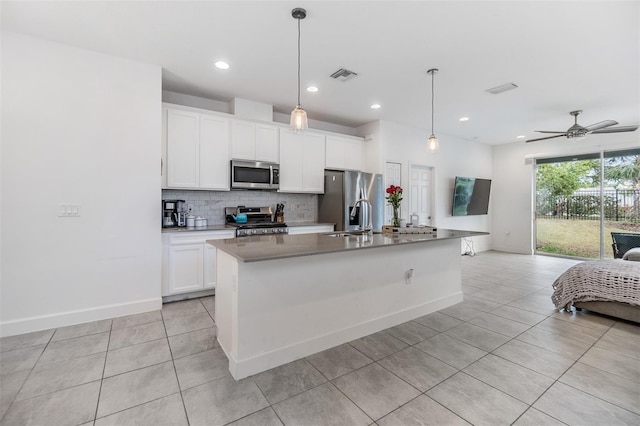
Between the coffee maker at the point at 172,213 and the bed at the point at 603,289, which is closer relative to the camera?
the bed at the point at 603,289

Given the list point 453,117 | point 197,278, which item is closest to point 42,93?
point 197,278

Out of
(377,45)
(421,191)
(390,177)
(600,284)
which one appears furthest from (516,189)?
(377,45)

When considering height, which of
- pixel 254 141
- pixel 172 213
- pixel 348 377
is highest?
pixel 254 141

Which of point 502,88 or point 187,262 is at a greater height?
point 502,88

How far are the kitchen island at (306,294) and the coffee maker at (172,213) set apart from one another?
69.8 inches

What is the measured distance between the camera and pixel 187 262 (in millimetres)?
3697

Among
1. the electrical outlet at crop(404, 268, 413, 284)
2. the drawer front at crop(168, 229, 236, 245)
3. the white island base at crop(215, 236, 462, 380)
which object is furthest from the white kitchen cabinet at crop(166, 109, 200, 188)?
the electrical outlet at crop(404, 268, 413, 284)

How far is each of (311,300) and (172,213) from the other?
2.63m

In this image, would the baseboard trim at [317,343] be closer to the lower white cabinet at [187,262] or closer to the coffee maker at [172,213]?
the lower white cabinet at [187,262]

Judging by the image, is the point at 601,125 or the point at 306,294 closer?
the point at 306,294

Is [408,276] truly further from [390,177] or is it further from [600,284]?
[390,177]

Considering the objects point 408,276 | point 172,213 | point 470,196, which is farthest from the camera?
point 470,196

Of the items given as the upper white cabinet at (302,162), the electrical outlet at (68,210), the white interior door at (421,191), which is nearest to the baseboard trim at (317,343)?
the electrical outlet at (68,210)

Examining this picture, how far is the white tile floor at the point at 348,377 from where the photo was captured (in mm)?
1738
